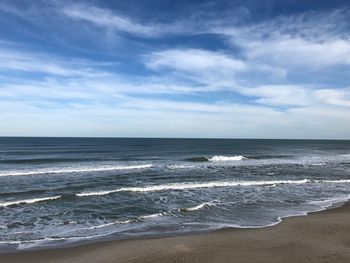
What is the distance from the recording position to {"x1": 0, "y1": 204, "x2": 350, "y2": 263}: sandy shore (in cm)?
1048

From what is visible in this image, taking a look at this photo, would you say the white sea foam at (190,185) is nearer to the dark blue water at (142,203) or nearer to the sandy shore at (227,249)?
the dark blue water at (142,203)

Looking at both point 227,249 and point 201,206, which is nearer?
point 227,249

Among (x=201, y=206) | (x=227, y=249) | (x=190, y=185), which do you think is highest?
(x=190, y=185)

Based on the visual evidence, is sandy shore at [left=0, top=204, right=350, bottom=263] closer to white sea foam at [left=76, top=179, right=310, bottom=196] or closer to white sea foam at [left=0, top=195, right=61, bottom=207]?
white sea foam at [left=0, top=195, right=61, bottom=207]

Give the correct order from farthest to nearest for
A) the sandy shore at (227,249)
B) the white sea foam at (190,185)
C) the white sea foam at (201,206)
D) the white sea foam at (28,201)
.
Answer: the white sea foam at (190,185) → the white sea foam at (28,201) → the white sea foam at (201,206) → the sandy shore at (227,249)

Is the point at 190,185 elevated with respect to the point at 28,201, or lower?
elevated

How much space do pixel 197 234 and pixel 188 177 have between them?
16.8 m

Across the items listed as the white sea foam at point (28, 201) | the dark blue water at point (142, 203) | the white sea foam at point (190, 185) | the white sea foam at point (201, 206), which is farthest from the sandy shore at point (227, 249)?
the white sea foam at point (190, 185)

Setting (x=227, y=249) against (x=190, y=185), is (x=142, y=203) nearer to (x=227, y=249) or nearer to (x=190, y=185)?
(x=190, y=185)

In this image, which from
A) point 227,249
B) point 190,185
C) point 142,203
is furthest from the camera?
point 190,185

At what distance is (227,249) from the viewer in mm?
11258

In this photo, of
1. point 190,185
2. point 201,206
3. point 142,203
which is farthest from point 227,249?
point 190,185

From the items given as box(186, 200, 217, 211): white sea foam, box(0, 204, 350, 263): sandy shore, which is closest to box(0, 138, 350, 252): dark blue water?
box(186, 200, 217, 211): white sea foam

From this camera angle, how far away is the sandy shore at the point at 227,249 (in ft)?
34.4
